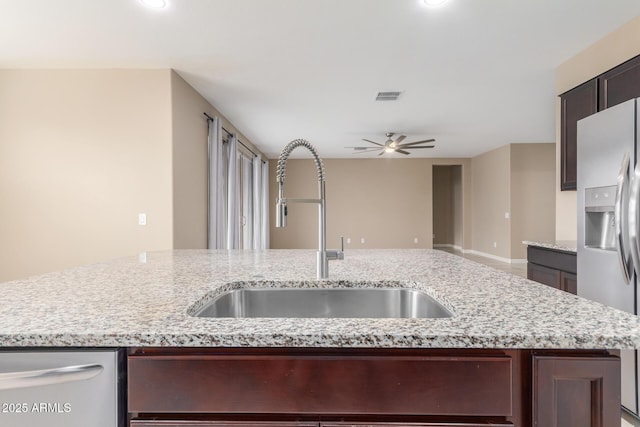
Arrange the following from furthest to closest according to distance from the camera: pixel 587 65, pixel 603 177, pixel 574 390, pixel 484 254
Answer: pixel 484 254
pixel 587 65
pixel 603 177
pixel 574 390

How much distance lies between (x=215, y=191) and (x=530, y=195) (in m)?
6.40

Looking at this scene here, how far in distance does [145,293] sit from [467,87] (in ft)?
13.1

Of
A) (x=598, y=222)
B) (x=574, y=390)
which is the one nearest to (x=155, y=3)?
(x=574, y=390)

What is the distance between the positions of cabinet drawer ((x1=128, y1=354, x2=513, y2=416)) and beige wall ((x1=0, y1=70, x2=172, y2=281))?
3.03 meters

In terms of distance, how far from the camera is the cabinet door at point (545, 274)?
8.48ft

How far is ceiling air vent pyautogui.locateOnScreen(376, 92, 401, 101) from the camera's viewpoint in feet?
13.5

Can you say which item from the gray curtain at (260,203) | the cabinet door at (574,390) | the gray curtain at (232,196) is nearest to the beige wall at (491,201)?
the gray curtain at (260,203)

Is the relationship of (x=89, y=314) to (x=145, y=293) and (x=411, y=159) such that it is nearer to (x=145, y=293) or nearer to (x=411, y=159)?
(x=145, y=293)

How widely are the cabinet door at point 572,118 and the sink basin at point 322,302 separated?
270cm

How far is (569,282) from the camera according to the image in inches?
95.3

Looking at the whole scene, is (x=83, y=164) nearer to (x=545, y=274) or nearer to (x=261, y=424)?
(x=261, y=424)

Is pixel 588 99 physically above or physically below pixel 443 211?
above

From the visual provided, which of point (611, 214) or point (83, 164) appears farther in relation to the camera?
point (83, 164)

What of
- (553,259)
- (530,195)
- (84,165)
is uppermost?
(84,165)
